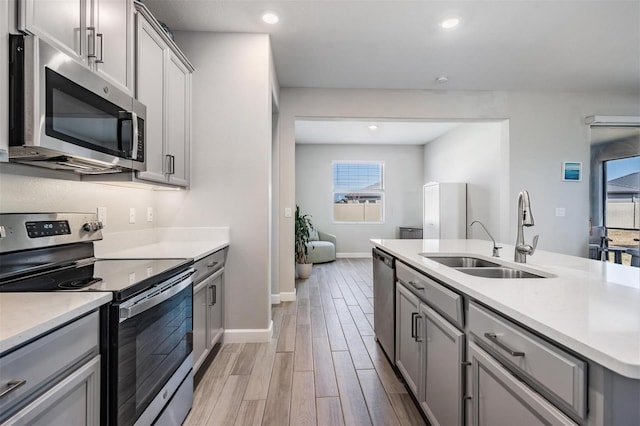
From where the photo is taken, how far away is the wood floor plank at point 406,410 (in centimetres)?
177

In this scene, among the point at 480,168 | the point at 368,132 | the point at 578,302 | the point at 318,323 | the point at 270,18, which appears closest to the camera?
the point at 578,302

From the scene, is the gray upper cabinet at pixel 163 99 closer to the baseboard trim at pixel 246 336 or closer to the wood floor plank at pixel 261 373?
the baseboard trim at pixel 246 336

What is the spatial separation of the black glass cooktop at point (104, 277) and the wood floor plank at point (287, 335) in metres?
1.33

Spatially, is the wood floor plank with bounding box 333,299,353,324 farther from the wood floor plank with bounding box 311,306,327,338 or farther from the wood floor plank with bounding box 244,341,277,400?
the wood floor plank with bounding box 244,341,277,400

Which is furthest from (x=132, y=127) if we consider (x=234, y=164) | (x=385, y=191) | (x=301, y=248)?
(x=385, y=191)

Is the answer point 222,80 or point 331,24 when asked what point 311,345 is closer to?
point 222,80

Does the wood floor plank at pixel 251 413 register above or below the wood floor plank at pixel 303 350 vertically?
below

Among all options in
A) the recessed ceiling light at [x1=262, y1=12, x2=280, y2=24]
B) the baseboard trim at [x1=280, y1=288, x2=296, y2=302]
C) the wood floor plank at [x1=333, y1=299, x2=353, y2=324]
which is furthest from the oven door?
the baseboard trim at [x1=280, y1=288, x2=296, y2=302]

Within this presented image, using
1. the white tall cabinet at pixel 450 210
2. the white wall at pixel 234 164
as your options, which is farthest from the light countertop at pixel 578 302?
the white tall cabinet at pixel 450 210

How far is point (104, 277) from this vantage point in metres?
1.39

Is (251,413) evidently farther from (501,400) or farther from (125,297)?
(501,400)

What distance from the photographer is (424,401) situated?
1665 millimetres

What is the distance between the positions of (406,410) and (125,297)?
1.61m

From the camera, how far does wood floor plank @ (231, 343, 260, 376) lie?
2.34 m
